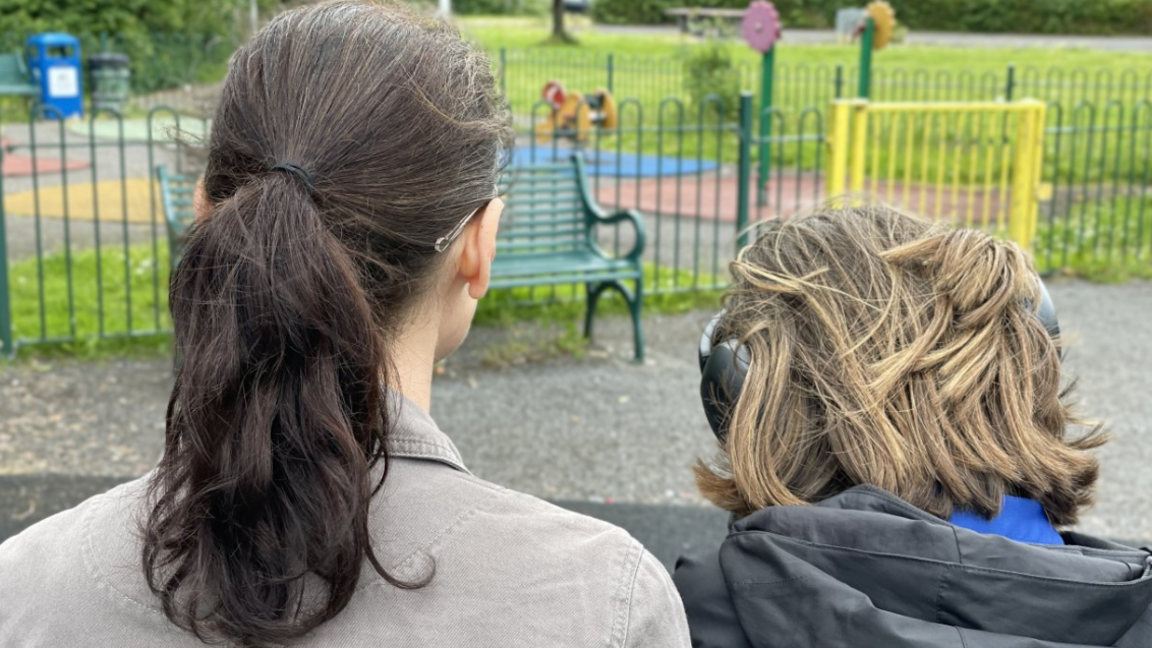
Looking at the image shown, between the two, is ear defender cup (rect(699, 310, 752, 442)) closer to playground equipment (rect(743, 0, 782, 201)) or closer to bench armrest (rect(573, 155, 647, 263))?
bench armrest (rect(573, 155, 647, 263))

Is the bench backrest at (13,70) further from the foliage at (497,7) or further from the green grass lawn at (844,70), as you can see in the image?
the foliage at (497,7)

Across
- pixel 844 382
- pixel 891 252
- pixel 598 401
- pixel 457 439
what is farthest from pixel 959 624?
pixel 598 401

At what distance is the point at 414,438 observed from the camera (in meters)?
1.09

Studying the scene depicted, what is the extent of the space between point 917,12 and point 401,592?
3903 cm

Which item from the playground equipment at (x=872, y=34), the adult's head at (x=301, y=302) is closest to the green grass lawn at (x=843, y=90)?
the playground equipment at (x=872, y=34)

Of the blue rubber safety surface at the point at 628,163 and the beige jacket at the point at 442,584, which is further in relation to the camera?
the blue rubber safety surface at the point at 628,163

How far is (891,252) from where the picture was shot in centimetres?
152

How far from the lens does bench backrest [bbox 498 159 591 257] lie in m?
6.09

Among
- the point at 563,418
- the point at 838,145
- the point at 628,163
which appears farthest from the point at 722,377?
the point at 628,163

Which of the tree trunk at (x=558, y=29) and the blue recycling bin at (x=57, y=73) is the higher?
the tree trunk at (x=558, y=29)

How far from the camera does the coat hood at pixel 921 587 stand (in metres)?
1.26

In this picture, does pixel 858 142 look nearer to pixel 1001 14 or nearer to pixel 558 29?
pixel 558 29

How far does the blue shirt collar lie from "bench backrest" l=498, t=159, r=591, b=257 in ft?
15.2

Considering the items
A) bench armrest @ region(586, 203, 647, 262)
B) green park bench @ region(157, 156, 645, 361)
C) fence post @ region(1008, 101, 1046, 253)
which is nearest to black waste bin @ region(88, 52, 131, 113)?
green park bench @ region(157, 156, 645, 361)
